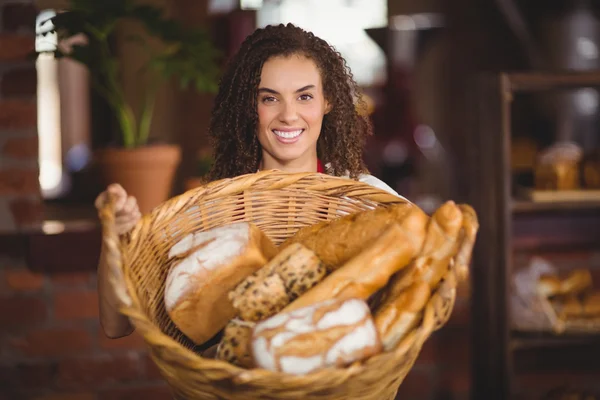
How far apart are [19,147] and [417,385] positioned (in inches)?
56.6

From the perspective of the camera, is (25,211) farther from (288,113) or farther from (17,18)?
(288,113)

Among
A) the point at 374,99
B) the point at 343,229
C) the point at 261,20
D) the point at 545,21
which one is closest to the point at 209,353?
the point at 343,229

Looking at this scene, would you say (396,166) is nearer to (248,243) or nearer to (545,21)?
(545,21)

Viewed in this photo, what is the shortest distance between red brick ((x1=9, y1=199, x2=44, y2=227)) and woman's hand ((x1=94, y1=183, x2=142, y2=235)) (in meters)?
1.19

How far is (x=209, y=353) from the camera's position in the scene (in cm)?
106

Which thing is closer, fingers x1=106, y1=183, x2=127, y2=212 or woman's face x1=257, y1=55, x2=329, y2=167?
fingers x1=106, y1=183, x2=127, y2=212

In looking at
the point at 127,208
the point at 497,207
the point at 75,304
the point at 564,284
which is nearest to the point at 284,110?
the point at 127,208

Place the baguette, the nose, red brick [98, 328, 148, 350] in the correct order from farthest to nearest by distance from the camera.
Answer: red brick [98, 328, 148, 350]
the nose
the baguette

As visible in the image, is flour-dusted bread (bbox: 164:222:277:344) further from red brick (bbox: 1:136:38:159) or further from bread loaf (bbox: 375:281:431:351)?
red brick (bbox: 1:136:38:159)

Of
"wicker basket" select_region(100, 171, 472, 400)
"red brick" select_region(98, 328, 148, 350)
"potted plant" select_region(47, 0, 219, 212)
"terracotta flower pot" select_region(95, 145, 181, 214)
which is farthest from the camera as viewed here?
"red brick" select_region(98, 328, 148, 350)

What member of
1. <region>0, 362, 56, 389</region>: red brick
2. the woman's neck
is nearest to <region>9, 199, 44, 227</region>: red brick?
<region>0, 362, 56, 389</region>: red brick

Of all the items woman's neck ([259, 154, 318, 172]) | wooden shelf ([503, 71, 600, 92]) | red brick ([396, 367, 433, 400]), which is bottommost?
red brick ([396, 367, 433, 400])

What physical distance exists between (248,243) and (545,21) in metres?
2.31

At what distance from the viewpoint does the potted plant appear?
1.98m
